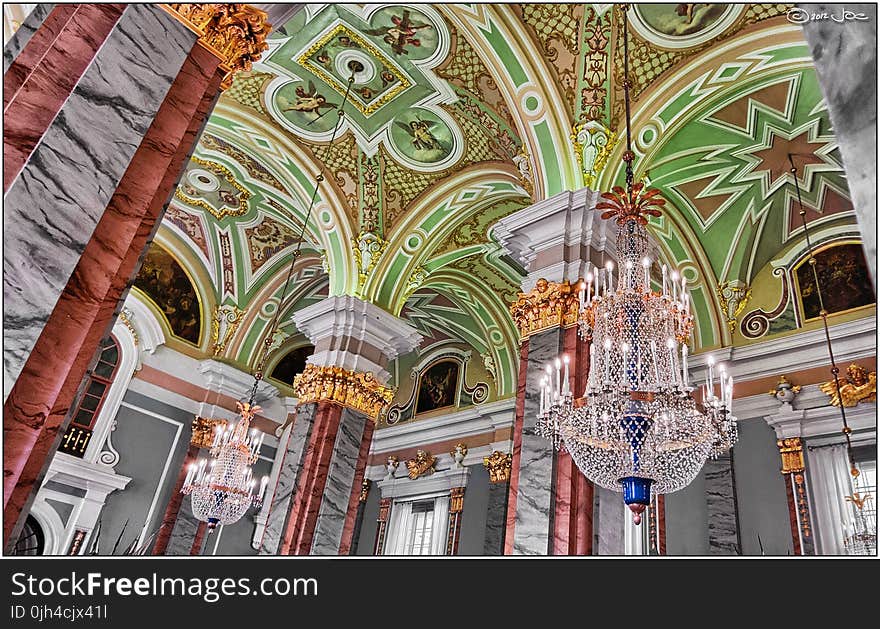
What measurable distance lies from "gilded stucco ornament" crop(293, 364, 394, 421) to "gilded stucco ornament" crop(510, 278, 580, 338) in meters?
3.03

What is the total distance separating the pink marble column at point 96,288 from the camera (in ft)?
7.97

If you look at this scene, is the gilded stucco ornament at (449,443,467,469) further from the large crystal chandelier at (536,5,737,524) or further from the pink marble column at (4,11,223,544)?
the pink marble column at (4,11,223,544)

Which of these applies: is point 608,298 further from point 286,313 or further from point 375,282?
point 286,313

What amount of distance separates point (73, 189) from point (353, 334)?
6268 mm

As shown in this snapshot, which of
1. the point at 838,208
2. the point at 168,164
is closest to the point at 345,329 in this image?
the point at 168,164

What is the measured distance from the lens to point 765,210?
29.6ft

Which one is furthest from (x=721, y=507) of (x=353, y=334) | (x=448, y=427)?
(x=448, y=427)

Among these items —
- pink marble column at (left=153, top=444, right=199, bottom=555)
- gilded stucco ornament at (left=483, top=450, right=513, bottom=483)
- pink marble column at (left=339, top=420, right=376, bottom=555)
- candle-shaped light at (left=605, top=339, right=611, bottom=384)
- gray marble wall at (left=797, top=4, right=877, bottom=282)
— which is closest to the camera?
gray marble wall at (left=797, top=4, right=877, bottom=282)

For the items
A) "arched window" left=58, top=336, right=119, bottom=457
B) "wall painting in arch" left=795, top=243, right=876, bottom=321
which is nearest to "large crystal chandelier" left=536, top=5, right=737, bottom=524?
"wall painting in arch" left=795, top=243, right=876, bottom=321

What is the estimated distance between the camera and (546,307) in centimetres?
599

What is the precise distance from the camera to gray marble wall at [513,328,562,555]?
505 cm

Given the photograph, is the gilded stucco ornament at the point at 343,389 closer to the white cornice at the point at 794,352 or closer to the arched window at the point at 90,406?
the arched window at the point at 90,406

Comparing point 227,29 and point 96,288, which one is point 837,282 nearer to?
point 227,29

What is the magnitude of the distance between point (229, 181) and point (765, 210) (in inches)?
332
